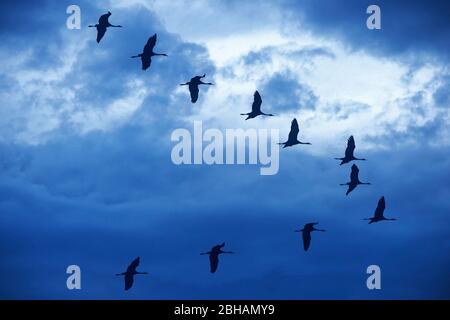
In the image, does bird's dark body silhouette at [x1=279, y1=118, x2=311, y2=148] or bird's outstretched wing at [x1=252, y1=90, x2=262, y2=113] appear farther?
bird's dark body silhouette at [x1=279, y1=118, x2=311, y2=148]

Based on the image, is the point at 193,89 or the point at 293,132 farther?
the point at 293,132

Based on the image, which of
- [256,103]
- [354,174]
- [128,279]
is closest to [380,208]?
[354,174]

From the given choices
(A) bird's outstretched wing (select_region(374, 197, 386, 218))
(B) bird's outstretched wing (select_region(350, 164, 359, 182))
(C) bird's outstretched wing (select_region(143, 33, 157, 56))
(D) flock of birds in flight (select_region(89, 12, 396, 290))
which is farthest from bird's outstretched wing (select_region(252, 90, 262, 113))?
(A) bird's outstretched wing (select_region(374, 197, 386, 218))

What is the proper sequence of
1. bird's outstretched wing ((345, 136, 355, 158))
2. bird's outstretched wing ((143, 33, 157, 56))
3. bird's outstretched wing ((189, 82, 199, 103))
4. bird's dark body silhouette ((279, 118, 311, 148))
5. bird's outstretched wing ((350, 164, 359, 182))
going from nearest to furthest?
bird's outstretched wing ((143, 33, 157, 56)), bird's outstretched wing ((189, 82, 199, 103)), bird's outstretched wing ((345, 136, 355, 158)), bird's outstretched wing ((350, 164, 359, 182)), bird's dark body silhouette ((279, 118, 311, 148))

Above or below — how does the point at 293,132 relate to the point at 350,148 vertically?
above

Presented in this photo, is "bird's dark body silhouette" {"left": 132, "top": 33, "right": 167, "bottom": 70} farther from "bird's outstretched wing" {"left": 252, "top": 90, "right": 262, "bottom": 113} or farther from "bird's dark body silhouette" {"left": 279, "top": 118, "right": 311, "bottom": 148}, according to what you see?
"bird's dark body silhouette" {"left": 279, "top": 118, "right": 311, "bottom": 148}

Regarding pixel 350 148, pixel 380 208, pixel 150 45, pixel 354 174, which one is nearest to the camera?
pixel 150 45

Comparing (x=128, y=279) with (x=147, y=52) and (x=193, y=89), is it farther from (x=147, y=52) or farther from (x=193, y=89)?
(x=147, y=52)

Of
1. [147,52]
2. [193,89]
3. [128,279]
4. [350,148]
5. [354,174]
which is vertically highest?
[147,52]
